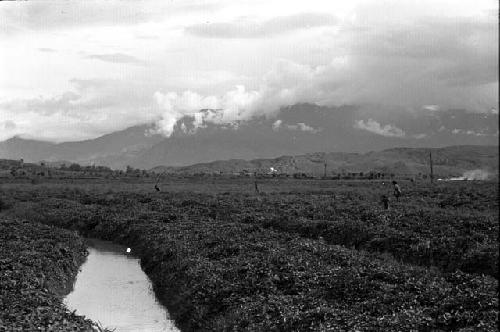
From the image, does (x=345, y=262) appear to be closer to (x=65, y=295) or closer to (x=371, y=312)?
(x=371, y=312)

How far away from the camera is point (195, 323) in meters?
24.6

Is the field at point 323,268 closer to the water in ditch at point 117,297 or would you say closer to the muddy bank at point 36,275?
the water in ditch at point 117,297

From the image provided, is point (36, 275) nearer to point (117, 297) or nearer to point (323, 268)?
point (117, 297)

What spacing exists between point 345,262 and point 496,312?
988 centimetres

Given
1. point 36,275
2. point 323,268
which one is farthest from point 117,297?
point 323,268

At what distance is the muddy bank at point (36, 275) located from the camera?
19.7 meters

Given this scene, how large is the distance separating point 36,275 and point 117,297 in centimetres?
454

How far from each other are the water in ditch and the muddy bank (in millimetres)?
966

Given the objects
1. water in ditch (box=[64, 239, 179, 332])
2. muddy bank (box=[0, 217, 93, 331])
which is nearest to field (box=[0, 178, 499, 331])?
water in ditch (box=[64, 239, 179, 332])

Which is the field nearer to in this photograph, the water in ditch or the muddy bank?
the water in ditch

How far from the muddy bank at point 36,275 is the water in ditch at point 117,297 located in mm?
966

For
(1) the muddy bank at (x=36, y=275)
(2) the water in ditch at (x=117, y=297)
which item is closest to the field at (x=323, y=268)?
(2) the water in ditch at (x=117, y=297)

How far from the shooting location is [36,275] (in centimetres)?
2866

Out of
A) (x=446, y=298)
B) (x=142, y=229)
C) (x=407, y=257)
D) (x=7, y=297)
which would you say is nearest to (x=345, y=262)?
(x=407, y=257)
